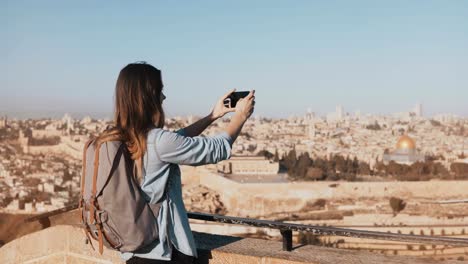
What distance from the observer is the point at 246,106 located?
1870mm

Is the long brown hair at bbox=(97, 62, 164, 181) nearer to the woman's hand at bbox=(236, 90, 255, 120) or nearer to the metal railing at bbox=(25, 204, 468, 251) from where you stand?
the woman's hand at bbox=(236, 90, 255, 120)

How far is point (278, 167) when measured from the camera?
44938 millimetres

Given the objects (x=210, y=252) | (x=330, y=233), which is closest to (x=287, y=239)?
(x=330, y=233)

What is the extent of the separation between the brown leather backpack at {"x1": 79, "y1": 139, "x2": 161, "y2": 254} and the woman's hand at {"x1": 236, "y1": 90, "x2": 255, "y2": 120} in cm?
41

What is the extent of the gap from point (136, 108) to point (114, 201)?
0.29 metres

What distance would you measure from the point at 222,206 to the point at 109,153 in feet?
106

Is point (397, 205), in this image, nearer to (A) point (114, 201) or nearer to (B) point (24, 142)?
A: (A) point (114, 201)

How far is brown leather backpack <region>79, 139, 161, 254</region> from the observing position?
1656 mm

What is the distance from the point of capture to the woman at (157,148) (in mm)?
1679

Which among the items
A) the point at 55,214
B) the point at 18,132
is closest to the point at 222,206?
the point at 55,214

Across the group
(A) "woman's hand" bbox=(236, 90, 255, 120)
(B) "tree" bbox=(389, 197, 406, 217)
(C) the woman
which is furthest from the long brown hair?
(B) "tree" bbox=(389, 197, 406, 217)

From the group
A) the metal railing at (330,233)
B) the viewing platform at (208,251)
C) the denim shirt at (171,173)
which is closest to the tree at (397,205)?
the viewing platform at (208,251)

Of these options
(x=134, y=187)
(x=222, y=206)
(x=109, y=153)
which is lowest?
(x=222, y=206)

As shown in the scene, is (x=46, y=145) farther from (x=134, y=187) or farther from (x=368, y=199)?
(x=134, y=187)
